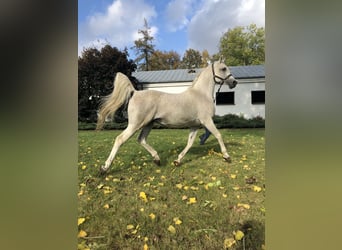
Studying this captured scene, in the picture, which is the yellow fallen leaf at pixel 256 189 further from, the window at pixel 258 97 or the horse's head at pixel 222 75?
the horse's head at pixel 222 75

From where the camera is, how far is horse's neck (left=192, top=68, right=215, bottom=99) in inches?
85.7

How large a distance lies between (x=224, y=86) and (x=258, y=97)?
48 centimetres

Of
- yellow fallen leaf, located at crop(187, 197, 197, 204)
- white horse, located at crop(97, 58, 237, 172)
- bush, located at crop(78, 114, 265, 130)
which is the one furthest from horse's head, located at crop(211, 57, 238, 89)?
yellow fallen leaf, located at crop(187, 197, 197, 204)

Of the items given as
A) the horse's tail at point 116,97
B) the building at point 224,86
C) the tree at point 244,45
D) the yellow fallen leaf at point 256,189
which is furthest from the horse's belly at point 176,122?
the yellow fallen leaf at point 256,189

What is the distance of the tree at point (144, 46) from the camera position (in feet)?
6.04

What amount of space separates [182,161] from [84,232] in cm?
85

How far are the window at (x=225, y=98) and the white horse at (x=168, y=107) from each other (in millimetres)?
65

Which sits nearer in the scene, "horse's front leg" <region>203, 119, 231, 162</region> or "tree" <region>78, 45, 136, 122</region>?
"tree" <region>78, 45, 136, 122</region>

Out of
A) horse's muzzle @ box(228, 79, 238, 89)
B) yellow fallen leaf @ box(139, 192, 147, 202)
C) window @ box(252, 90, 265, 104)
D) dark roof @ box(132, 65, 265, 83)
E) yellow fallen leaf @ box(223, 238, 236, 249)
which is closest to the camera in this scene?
yellow fallen leaf @ box(223, 238, 236, 249)

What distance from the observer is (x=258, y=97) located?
1.83 meters

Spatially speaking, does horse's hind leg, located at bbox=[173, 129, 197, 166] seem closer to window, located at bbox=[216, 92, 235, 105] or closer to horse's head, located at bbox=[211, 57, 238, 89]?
window, located at bbox=[216, 92, 235, 105]

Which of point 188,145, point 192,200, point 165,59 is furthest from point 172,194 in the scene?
point 165,59
